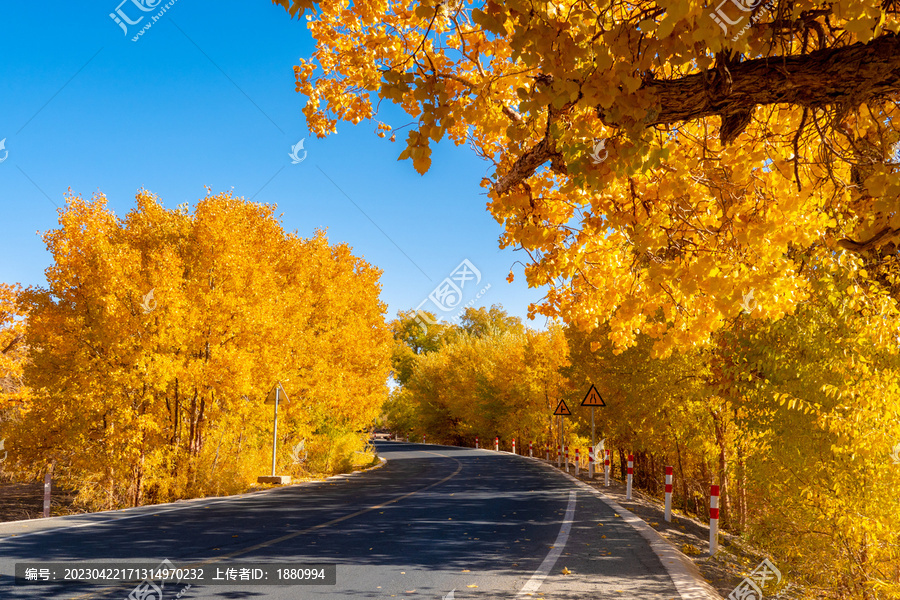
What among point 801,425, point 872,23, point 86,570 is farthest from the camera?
point 801,425

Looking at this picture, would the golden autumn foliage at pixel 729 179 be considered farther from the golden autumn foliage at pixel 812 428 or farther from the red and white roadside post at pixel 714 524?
the red and white roadside post at pixel 714 524

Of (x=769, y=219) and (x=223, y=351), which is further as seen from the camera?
(x=223, y=351)

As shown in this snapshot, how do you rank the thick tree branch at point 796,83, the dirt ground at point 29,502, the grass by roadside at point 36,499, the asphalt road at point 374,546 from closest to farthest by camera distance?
the thick tree branch at point 796,83, the asphalt road at point 374,546, the grass by roadside at point 36,499, the dirt ground at point 29,502

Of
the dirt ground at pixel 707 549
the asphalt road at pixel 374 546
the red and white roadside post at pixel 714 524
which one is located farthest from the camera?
the red and white roadside post at pixel 714 524

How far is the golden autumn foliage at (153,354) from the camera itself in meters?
17.1

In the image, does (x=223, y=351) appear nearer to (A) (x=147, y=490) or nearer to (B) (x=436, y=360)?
(A) (x=147, y=490)

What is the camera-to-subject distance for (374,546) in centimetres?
773

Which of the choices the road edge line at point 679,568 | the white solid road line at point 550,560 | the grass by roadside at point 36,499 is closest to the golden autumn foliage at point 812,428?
the road edge line at point 679,568

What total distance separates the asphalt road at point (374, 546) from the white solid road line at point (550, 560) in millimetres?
12

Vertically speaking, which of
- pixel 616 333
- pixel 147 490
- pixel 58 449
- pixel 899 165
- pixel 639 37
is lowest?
pixel 147 490

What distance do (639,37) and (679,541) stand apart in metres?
7.62

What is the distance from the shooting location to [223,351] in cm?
1752

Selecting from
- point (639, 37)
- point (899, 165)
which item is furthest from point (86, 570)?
point (899, 165)

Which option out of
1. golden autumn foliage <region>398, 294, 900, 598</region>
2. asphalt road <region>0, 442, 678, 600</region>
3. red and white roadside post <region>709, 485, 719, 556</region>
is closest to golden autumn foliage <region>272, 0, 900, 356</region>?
golden autumn foliage <region>398, 294, 900, 598</region>
